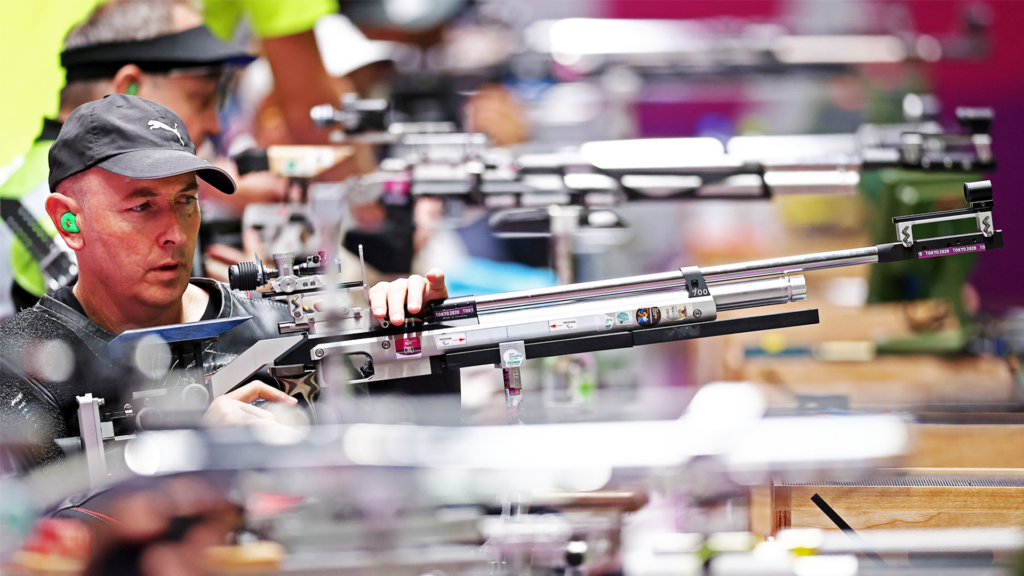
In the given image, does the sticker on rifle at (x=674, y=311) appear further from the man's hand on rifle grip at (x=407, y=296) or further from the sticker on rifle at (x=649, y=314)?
the man's hand on rifle grip at (x=407, y=296)

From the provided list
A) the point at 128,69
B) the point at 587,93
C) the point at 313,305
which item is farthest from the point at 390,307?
the point at 587,93

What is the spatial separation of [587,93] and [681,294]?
2422 mm

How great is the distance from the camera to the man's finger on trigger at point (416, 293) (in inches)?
50.5

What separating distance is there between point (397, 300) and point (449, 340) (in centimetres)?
11

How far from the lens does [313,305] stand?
125cm

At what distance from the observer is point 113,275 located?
4.37ft

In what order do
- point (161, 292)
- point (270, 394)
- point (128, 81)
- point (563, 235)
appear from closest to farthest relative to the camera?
point (270, 394) → point (161, 292) → point (128, 81) → point (563, 235)

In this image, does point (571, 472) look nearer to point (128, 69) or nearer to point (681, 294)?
point (681, 294)

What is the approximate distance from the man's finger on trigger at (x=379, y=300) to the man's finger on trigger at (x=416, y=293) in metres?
0.04

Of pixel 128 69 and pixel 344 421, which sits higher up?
pixel 128 69

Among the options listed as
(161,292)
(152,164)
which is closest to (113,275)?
(161,292)

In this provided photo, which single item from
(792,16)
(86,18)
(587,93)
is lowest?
(86,18)

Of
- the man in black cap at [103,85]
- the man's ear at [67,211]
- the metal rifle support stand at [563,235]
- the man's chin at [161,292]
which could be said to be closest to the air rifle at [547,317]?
the man's chin at [161,292]

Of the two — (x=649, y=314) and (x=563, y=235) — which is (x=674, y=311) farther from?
(x=563, y=235)
